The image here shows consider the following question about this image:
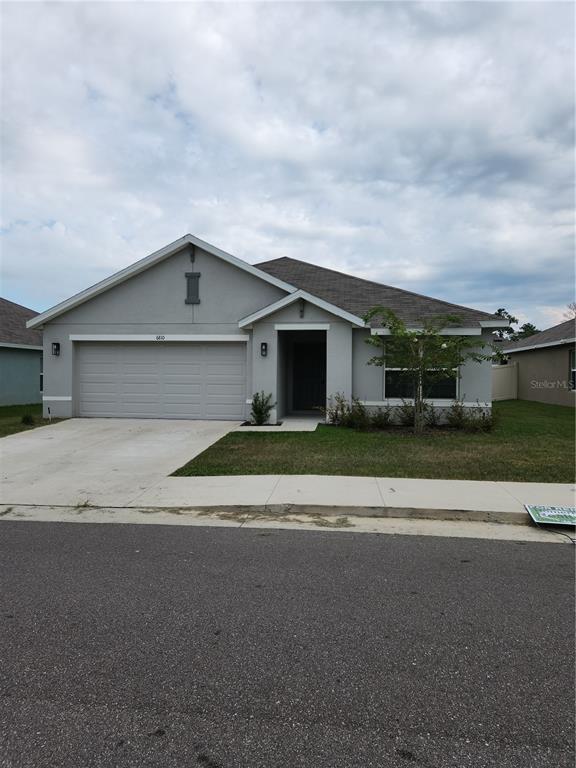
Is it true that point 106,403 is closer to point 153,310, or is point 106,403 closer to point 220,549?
point 153,310

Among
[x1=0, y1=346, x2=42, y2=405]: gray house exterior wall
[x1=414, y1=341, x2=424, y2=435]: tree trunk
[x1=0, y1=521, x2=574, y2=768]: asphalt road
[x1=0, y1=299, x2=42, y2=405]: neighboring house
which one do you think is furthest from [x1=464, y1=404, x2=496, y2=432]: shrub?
[x1=0, y1=346, x2=42, y2=405]: gray house exterior wall

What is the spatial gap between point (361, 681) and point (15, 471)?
802 cm

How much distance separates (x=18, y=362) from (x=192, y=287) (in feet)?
34.9

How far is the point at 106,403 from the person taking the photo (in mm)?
16484

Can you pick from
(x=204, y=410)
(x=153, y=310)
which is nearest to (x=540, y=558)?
(x=204, y=410)

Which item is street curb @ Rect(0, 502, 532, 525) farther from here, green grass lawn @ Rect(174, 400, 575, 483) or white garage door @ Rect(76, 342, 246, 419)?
white garage door @ Rect(76, 342, 246, 419)

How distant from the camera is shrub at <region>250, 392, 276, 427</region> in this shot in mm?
14891

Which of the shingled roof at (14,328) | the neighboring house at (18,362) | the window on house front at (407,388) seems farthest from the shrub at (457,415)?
the shingled roof at (14,328)

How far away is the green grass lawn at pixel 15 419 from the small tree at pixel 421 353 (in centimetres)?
979

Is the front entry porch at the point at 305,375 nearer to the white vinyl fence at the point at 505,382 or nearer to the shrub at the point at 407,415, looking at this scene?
the shrub at the point at 407,415

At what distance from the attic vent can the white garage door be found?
1.42m

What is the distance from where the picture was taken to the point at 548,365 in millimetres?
24125

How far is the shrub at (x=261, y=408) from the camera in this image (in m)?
14.9
